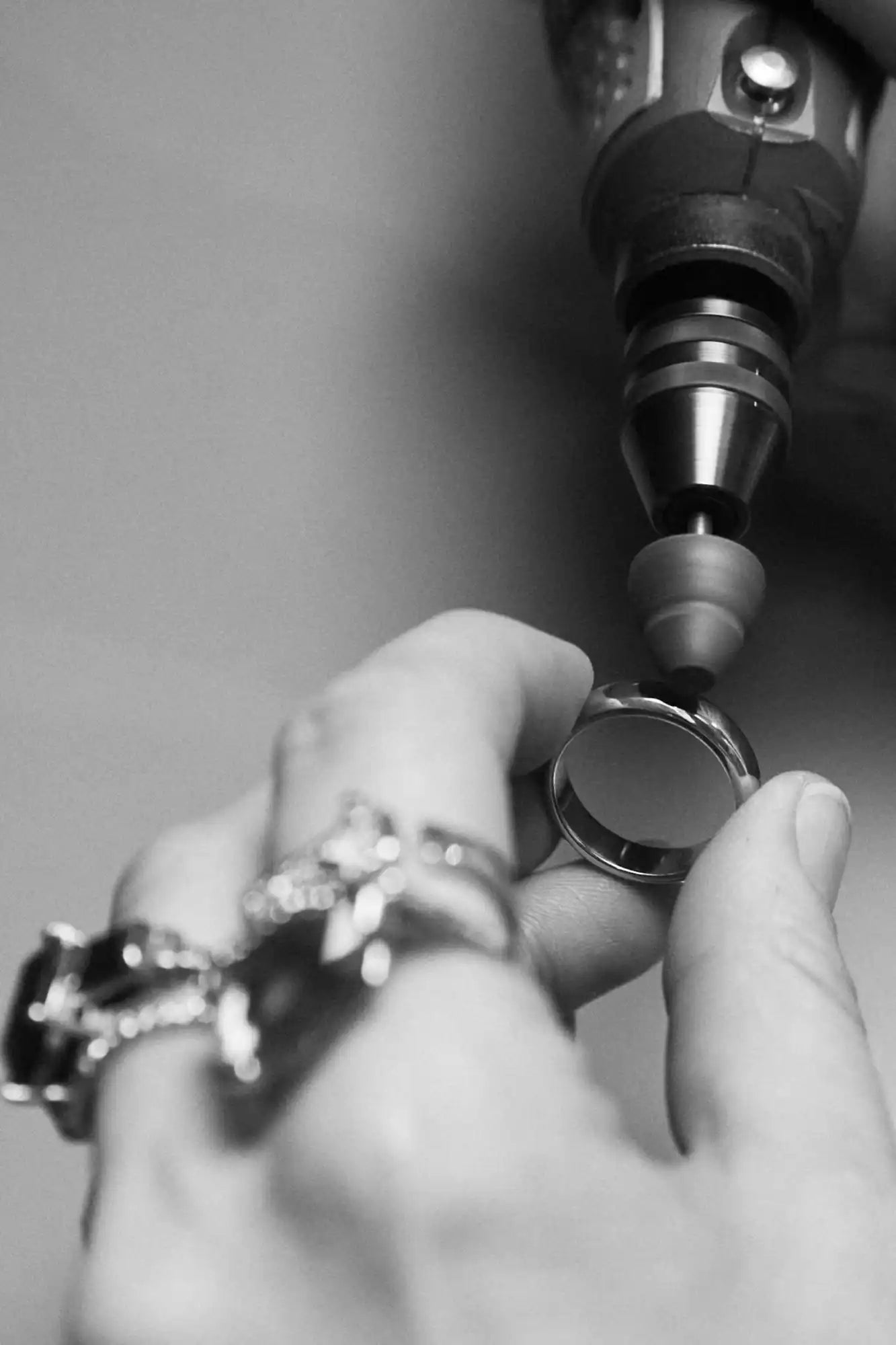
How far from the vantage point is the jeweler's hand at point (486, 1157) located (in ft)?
0.95

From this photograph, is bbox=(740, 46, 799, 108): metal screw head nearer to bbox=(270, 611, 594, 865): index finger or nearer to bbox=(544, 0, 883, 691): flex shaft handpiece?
bbox=(544, 0, 883, 691): flex shaft handpiece

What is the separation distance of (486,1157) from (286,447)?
0.43 m

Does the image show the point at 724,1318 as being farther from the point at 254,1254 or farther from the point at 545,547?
the point at 545,547

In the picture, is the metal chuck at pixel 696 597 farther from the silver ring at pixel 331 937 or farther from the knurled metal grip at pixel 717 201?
the silver ring at pixel 331 937

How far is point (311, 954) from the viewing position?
1.03 ft

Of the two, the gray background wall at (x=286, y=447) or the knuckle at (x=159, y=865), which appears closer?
the knuckle at (x=159, y=865)

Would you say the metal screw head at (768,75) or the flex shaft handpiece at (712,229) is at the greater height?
the metal screw head at (768,75)

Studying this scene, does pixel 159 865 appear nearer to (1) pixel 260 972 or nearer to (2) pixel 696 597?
(1) pixel 260 972

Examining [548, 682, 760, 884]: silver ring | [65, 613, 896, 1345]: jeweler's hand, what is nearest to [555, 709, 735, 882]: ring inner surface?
[548, 682, 760, 884]: silver ring

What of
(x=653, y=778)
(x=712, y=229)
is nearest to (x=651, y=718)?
(x=653, y=778)

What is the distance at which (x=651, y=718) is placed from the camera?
0.50 m

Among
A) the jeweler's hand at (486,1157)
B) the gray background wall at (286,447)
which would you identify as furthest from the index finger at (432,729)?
the gray background wall at (286,447)

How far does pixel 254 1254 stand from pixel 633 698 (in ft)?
0.80

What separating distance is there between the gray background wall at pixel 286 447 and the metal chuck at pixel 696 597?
0.13m
